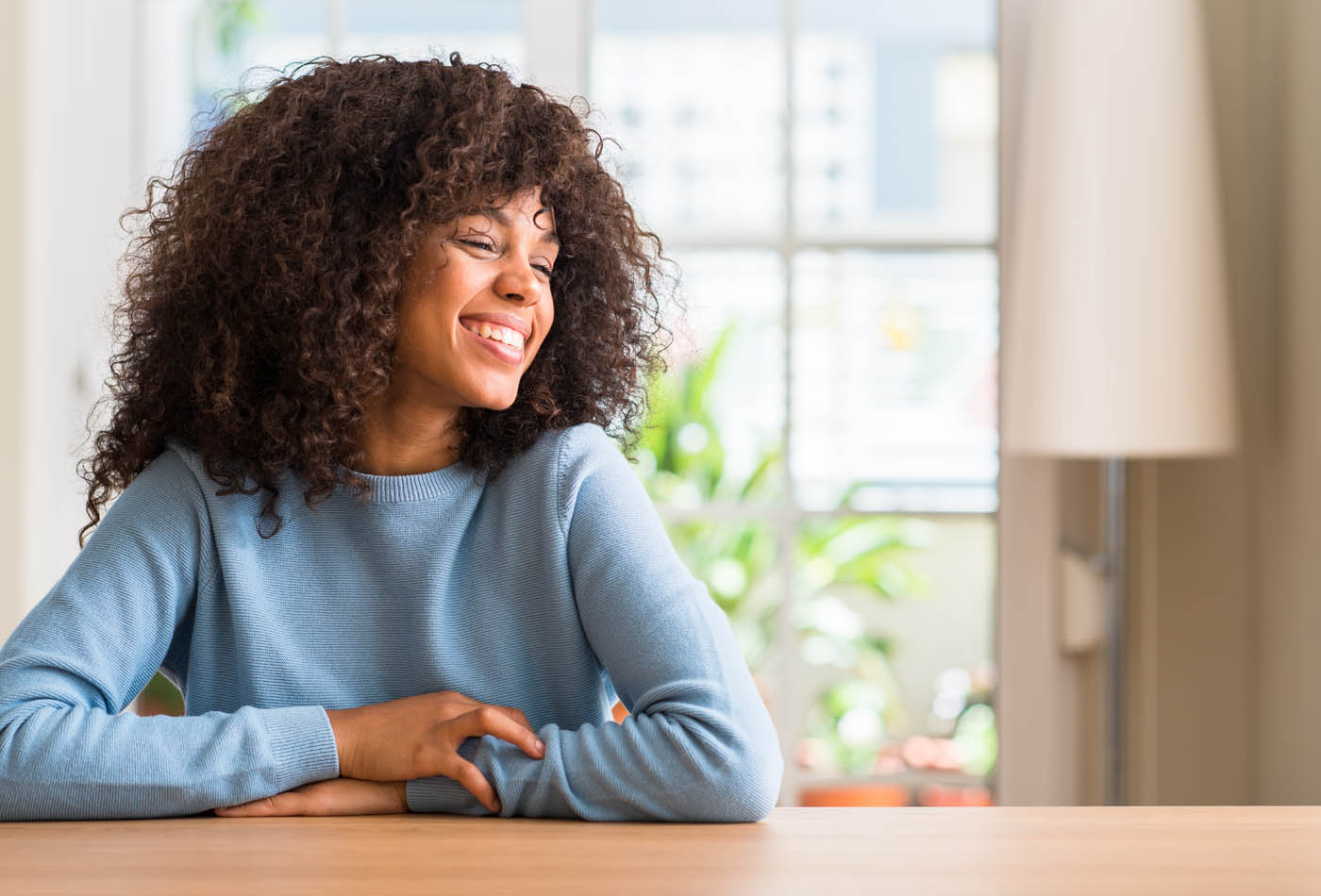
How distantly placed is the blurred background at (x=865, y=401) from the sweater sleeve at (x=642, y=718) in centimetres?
40

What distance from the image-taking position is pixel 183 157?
4.13 ft

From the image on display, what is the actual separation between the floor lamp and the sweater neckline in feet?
3.64

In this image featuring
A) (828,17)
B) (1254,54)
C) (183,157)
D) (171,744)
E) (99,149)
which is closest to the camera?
(171,744)

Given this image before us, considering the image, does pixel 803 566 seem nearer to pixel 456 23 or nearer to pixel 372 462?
pixel 456 23

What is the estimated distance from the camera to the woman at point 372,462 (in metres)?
1.09

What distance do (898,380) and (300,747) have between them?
305 centimetres

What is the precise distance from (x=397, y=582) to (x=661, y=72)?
2.82 m

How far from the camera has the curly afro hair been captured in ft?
3.68

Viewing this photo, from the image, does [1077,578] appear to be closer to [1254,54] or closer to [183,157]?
[1254,54]

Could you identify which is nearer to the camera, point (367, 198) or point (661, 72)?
point (367, 198)

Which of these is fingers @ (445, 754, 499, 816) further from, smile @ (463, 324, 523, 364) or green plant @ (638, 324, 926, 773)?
green plant @ (638, 324, 926, 773)

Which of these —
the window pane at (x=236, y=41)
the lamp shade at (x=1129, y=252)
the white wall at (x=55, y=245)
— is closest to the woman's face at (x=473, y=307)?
the lamp shade at (x=1129, y=252)

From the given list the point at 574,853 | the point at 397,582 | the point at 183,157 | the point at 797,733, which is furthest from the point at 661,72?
the point at 574,853

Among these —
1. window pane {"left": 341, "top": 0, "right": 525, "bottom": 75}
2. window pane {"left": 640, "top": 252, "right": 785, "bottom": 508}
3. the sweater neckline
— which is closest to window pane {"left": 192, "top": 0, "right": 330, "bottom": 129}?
window pane {"left": 341, "top": 0, "right": 525, "bottom": 75}
